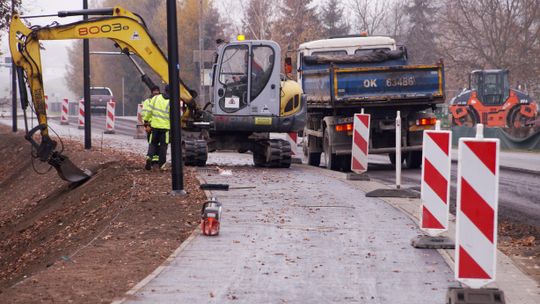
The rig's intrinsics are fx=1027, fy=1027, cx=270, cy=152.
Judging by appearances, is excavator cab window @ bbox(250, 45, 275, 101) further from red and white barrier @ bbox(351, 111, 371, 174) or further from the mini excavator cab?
red and white barrier @ bbox(351, 111, 371, 174)

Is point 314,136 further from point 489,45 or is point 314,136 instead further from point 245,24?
point 245,24

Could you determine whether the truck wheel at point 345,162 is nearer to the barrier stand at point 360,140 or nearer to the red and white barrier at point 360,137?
the barrier stand at point 360,140

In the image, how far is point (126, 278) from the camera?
31.5 ft

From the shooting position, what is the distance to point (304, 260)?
1066 centimetres

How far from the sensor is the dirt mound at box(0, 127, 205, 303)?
938cm

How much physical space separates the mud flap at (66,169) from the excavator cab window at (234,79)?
3.46 metres

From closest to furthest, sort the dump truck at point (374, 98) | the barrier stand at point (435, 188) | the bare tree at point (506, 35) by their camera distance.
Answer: the barrier stand at point (435, 188) < the dump truck at point (374, 98) < the bare tree at point (506, 35)

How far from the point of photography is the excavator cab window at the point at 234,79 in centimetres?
2278

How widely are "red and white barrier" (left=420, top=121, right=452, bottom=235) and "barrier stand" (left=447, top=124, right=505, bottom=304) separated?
3363 mm

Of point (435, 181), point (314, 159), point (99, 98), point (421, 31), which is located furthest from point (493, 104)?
point (435, 181)

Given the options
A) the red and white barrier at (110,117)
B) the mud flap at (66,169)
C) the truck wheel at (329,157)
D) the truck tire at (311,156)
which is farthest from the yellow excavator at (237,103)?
the red and white barrier at (110,117)

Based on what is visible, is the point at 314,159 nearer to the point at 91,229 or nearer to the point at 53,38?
the point at 53,38

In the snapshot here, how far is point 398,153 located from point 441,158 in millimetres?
5050

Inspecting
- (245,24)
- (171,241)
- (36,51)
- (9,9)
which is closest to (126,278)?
(171,241)
